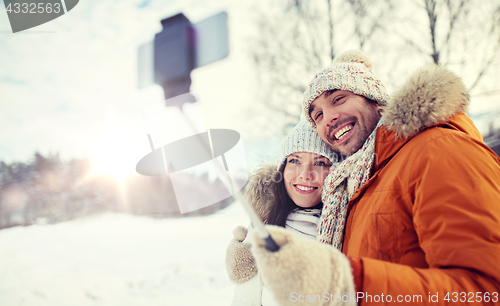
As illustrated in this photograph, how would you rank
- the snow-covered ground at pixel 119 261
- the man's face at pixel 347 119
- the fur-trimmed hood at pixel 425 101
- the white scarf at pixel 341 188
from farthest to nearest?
the snow-covered ground at pixel 119 261 → the man's face at pixel 347 119 → the white scarf at pixel 341 188 → the fur-trimmed hood at pixel 425 101

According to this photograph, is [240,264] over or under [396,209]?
under

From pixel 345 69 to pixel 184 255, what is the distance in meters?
3.97

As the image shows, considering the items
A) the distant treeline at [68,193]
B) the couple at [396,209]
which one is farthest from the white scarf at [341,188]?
the distant treeline at [68,193]

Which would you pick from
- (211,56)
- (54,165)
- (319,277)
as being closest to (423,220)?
(319,277)

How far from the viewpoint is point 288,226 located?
5.74ft

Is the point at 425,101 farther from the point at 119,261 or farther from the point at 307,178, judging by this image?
the point at 119,261

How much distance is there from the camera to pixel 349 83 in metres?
1.43

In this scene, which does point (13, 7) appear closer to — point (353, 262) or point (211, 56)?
point (211, 56)

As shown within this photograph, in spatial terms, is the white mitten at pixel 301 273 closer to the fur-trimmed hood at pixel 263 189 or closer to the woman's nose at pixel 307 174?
the woman's nose at pixel 307 174

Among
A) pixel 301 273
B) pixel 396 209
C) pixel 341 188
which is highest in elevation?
pixel 301 273

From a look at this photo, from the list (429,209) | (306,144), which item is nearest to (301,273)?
(429,209)

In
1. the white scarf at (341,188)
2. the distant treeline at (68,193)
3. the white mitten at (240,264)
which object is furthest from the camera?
the distant treeline at (68,193)

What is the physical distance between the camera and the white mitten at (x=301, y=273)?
1.77 ft

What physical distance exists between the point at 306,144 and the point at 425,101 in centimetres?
84
